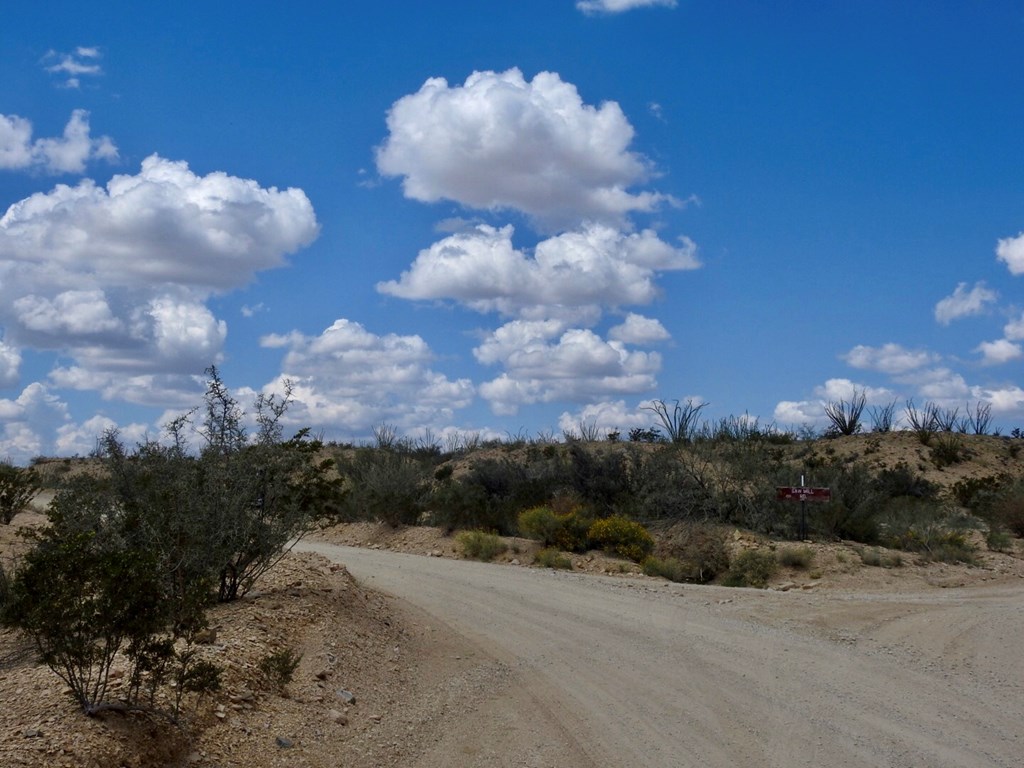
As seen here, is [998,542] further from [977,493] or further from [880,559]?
[977,493]

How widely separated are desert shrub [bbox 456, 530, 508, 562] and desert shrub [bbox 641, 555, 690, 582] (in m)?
4.67

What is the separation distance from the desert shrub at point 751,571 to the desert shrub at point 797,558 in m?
0.52

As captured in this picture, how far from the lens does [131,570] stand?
8.04 m

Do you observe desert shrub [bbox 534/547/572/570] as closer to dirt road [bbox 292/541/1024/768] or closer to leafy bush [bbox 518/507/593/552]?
leafy bush [bbox 518/507/593/552]

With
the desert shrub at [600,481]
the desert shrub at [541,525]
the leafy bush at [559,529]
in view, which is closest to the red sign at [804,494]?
the leafy bush at [559,529]

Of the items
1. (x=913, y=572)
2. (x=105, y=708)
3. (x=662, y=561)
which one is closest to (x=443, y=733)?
(x=105, y=708)

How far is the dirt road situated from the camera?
957 cm

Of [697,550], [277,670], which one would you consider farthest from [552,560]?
[277,670]

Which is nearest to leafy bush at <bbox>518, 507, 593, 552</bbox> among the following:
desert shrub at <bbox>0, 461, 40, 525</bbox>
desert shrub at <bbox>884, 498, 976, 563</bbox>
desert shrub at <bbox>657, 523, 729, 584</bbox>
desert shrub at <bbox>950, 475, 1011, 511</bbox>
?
desert shrub at <bbox>657, 523, 729, 584</bbox>

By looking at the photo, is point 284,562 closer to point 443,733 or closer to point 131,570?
point 443,733

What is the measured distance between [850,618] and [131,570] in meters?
13.9

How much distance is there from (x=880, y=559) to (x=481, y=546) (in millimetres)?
11203

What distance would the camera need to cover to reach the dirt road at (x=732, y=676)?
9570 mm

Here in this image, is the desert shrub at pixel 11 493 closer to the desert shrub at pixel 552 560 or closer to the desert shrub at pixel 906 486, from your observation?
the desert shrub at pixel 552 560
